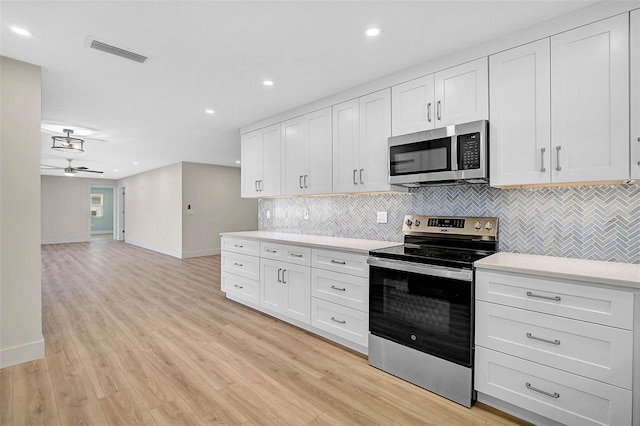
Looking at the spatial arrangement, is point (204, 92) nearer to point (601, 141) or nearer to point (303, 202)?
point (303, 202)

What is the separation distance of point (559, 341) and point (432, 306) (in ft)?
2.34

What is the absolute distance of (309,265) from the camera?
3.08 m

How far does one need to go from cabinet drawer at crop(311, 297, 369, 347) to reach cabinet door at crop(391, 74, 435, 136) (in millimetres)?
1685

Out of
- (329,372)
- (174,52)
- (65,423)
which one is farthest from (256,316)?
(174,52)

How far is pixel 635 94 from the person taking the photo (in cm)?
175

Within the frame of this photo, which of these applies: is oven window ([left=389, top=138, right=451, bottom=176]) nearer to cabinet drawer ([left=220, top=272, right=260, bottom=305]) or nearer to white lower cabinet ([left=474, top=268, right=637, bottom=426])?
Result: white lower cabinet ([left=474, top=268, right=637, bottom=426])

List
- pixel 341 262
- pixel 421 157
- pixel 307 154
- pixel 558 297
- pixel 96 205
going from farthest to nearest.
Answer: pixel 96 205
pixel 307 154
pixel 341 262
pixel 421 157
pixel 558 297

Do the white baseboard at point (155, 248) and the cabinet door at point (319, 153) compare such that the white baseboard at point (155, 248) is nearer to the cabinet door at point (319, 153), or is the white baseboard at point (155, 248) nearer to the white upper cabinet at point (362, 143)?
the cabinet door at point (319, 153)

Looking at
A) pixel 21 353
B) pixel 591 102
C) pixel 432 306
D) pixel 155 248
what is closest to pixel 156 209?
pixel 155 248

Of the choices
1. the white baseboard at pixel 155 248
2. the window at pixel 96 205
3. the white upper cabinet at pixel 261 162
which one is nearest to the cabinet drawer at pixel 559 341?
the white upper cabinet at pixel 261 162

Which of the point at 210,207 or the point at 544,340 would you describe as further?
the point at 210,207

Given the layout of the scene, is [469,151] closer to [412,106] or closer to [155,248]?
[412,106]

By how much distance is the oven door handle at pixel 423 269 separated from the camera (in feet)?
6.58

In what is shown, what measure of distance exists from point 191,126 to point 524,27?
13.9 feet
